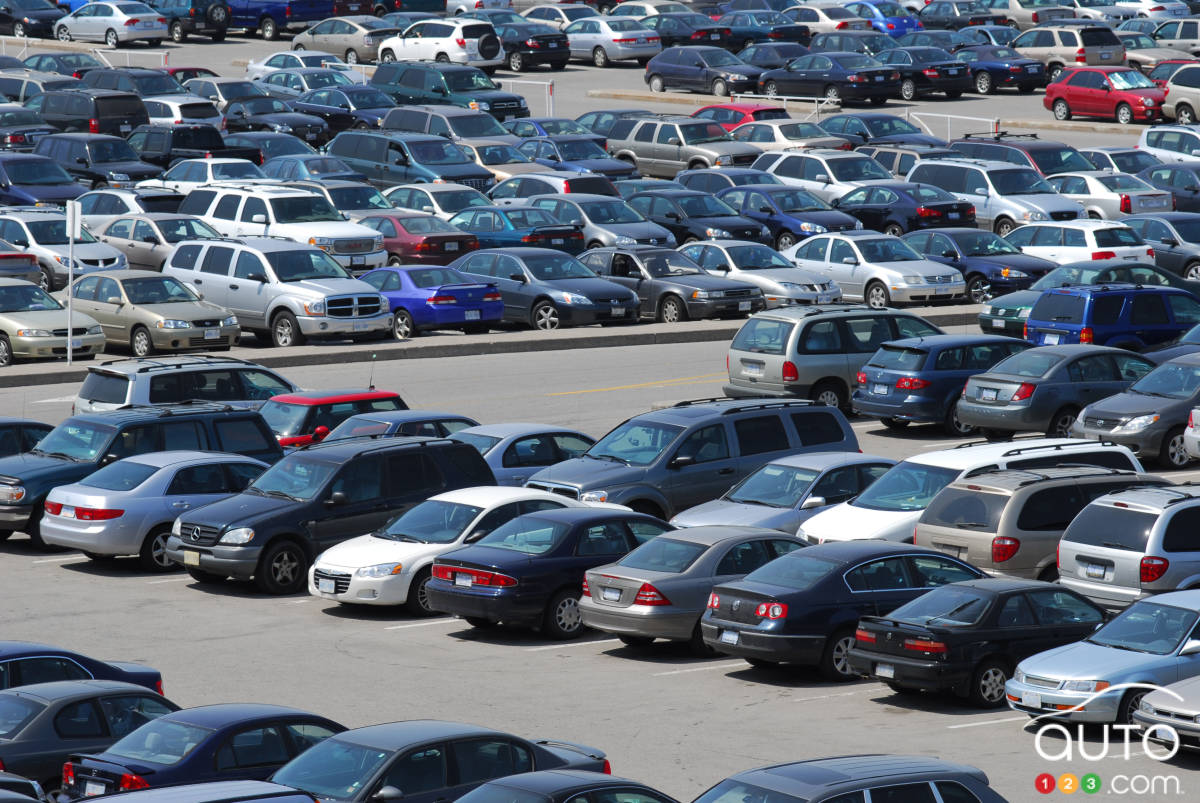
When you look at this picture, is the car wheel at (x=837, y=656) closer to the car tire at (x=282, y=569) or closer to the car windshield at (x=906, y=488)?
the car windshield at (x=906, y=488)

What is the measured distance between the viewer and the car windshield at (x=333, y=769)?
11.4m

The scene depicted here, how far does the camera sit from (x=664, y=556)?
60.8 ft

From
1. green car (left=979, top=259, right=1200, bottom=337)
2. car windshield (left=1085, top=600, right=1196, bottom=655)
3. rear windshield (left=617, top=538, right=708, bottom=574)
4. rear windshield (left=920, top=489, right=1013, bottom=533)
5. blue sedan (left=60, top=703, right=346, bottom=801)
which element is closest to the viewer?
blue sedan (left=60, top=703, right=346, bottom=801)

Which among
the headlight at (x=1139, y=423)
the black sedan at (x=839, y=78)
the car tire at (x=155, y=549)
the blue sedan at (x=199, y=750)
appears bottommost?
the car tire at (x=155, y=549)

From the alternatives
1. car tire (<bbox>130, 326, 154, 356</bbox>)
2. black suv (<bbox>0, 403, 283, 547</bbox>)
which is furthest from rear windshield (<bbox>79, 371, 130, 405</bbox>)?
car tire (<bbox>130, 326, 154, 356</bbox>)

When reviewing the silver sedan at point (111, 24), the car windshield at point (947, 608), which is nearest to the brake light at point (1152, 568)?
the car windshield at point (947, 608)

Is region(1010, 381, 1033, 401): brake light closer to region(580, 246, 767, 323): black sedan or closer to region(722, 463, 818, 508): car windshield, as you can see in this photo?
region(722, 463, 818, 508): car windshield

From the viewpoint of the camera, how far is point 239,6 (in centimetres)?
6856

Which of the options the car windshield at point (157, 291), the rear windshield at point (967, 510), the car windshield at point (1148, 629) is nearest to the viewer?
the car windshield at point (1148, 629)

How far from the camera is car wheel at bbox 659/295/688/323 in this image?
35500 millimetres

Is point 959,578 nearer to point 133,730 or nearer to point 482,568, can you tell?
point 482,568

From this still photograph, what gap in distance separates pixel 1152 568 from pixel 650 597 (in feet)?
15.2

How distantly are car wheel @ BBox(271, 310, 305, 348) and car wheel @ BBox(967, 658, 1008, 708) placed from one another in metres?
18.7

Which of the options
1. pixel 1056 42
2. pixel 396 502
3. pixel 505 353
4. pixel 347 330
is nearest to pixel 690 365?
pixel 505 353
